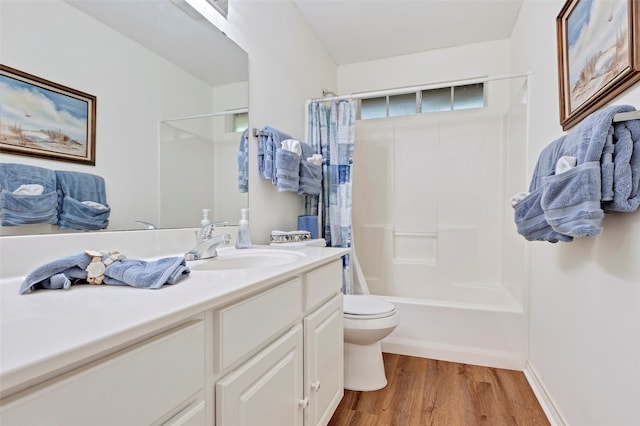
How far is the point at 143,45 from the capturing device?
3.94 feet

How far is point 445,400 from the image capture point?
1744 millimetres

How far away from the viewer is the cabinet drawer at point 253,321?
2.46 ft

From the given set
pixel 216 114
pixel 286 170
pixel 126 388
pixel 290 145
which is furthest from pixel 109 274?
pixel 290 145

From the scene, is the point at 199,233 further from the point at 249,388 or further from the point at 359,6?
the point at 359,6

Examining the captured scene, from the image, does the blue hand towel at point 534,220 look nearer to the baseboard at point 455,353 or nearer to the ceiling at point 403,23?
the baseboard at point 455,353

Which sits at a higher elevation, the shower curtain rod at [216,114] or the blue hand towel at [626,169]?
the shower curtain rod at [216,114]

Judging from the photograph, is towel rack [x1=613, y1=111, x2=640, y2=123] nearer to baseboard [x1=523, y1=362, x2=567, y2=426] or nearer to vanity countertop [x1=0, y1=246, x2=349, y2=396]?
vanity countertop [x1=0, y1=246, x2=349, y2=396]

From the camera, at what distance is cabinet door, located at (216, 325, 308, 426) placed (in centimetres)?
77

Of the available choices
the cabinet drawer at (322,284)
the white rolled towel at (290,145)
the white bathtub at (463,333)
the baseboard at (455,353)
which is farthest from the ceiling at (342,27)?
the baseboard at (455,353)

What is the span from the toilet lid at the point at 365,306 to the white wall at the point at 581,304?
80 centimetres

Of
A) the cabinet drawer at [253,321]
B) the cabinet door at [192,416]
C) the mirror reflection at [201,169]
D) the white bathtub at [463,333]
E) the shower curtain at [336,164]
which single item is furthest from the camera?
the shower curtain at [336,164]

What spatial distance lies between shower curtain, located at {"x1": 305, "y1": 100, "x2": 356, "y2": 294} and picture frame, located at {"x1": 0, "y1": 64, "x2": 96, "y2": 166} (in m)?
1.61

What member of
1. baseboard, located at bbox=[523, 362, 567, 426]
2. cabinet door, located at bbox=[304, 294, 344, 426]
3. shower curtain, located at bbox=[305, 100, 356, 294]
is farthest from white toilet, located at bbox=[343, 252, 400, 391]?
baseboard, located at bbox=[523, 362, 567, 426]

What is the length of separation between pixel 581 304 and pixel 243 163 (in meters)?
1.64
